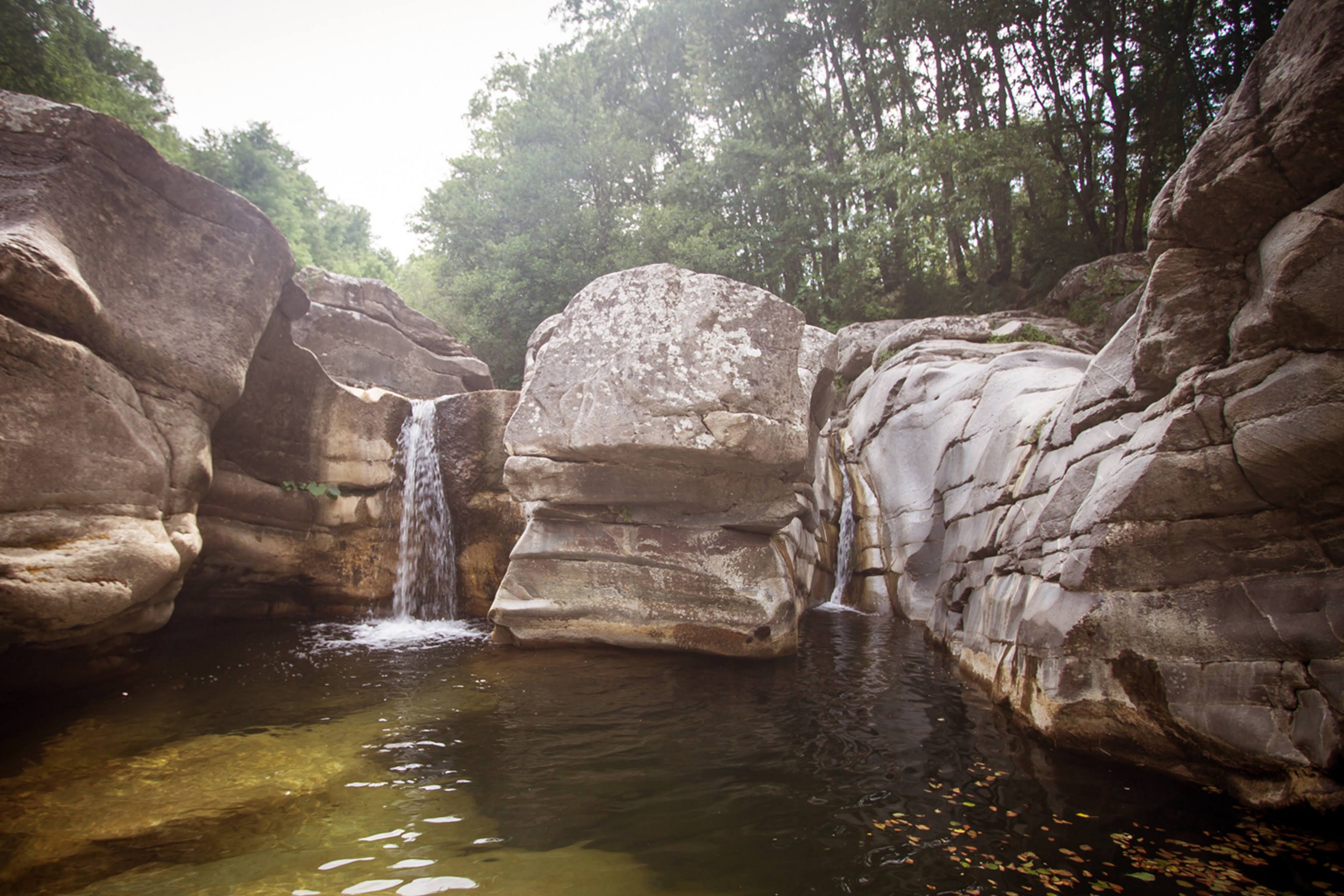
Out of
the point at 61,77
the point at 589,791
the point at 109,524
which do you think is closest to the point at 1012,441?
the point at 589,791

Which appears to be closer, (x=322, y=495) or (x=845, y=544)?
(x=322, y=495)

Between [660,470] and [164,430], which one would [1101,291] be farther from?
[164,430]

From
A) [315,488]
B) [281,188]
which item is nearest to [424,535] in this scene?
[315,488]

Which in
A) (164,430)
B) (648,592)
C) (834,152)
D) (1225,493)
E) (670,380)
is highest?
(834,152)

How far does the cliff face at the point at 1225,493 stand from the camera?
3797mm

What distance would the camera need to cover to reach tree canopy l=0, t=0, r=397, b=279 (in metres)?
15.8

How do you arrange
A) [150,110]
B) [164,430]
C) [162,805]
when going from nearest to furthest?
1. [162,805]
2. [164,430]
3. [150,110]

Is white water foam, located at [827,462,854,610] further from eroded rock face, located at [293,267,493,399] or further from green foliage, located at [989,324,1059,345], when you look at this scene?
eroded rock face, located at [293,267,493,399]

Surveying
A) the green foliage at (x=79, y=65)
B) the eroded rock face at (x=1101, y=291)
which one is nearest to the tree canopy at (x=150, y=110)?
the green foliage at (x=79, y=65)

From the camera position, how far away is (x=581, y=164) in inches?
882

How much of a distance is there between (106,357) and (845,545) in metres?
11.1

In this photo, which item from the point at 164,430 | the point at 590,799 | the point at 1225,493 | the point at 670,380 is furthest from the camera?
the point at 670,380

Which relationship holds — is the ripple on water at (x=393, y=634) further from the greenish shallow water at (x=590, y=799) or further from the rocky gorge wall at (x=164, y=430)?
the greenish shallow water at (x=590, y=799)

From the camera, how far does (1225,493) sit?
14.0ft
